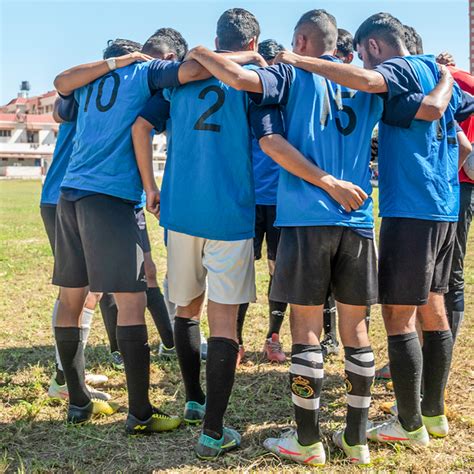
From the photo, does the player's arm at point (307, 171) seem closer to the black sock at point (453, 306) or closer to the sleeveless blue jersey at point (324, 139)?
the sleeveless blue jersey at point (324, 139)

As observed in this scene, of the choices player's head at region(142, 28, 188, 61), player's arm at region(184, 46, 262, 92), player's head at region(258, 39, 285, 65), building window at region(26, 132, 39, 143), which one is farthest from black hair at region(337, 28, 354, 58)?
building window at region(26, 132, 39, 143)

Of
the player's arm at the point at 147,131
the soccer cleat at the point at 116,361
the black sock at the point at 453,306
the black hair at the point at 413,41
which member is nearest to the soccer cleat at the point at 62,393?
the soccer cleat at the point at 116,361

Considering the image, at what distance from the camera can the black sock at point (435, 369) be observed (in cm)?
368

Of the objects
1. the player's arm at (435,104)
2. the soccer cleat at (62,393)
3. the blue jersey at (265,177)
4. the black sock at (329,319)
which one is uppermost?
the player's arm at (435,104)

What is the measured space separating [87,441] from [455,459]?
6.88 ft

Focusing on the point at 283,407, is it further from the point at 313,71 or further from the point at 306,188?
the point at 313,71

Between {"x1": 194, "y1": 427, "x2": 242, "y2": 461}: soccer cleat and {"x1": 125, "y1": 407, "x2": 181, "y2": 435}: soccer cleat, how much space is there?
1.21 feet

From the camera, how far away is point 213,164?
11.3 feet

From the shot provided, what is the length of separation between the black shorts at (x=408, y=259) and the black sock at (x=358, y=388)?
36 centimetres

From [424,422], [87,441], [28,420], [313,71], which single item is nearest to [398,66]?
[313,71]

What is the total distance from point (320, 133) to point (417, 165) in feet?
2.03

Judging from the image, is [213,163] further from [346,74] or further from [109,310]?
[109,310]

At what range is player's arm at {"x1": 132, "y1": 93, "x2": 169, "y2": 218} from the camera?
364 cm

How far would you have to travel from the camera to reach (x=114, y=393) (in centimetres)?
451
